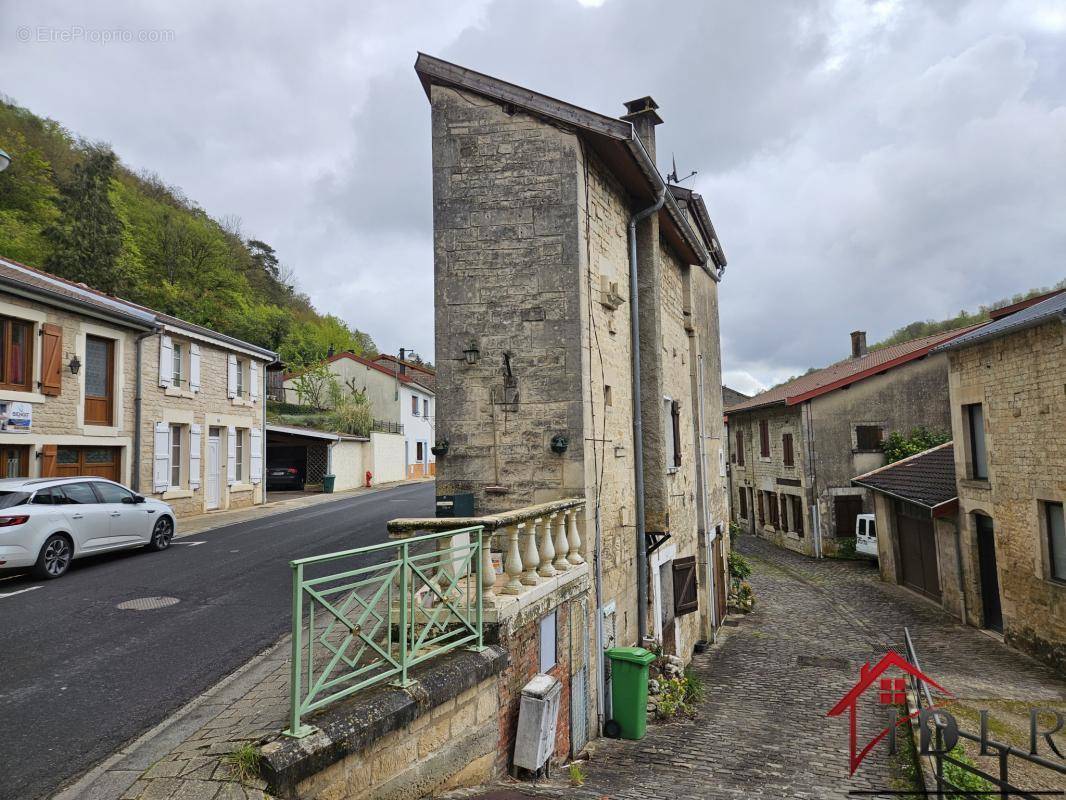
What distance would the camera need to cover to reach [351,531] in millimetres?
13867

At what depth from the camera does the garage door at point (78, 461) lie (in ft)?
44.2

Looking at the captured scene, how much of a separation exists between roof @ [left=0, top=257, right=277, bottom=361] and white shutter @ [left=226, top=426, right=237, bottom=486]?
10.8 feet

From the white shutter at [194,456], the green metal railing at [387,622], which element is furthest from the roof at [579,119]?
the white shutter at [194,456]

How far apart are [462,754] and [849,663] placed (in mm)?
9442

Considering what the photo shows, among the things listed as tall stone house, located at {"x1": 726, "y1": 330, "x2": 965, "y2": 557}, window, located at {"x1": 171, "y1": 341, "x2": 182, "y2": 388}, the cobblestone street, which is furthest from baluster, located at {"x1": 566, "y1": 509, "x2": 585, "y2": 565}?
tall stone house, located at {"x1": 726, "y1": 330, "x2": 965, "y2": 557}

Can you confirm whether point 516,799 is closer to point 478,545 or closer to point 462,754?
point 462,754

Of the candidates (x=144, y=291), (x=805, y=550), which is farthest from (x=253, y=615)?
(x=144, y=291)

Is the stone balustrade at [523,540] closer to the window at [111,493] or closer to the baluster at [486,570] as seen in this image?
the baluster at [486,570]

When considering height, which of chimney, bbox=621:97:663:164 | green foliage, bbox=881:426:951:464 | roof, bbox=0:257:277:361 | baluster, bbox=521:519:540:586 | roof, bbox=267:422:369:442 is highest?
chimney, bbox=621:97:663:164

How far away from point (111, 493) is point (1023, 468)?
1586cm

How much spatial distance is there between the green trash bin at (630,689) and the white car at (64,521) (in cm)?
771

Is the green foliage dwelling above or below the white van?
above

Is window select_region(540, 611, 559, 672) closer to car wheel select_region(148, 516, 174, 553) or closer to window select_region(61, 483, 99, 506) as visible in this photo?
window select_region(61, 483, 99, 506)

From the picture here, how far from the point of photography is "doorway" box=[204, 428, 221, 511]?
61.4 feet
